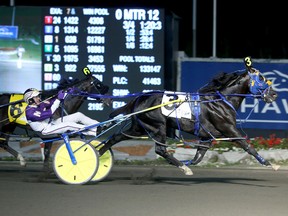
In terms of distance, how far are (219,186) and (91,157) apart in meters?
2.15

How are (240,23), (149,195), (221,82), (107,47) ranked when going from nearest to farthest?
(149,195), (221,82), (107,47), (240,23)

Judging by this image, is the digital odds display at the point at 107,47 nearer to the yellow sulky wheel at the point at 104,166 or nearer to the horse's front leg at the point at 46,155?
the horse's front leg at the point at 46,155

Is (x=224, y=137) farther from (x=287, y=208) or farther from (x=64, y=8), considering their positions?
(x=64, y=8)

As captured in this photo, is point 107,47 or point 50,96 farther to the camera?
point 107,47

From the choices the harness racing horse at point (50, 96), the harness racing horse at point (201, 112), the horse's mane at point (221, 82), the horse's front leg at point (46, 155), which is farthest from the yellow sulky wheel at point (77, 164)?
the horse's mane at point (221, 82)

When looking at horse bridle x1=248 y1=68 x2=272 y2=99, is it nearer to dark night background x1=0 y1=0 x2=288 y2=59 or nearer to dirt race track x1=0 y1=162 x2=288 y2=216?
dirt race track x1=0 y1=162 x2=288 y2=216

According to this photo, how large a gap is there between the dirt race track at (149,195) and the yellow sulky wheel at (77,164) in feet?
0.49

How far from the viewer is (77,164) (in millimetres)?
11062

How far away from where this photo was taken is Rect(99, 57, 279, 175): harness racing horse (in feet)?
37.7

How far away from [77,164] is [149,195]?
4.65 feet

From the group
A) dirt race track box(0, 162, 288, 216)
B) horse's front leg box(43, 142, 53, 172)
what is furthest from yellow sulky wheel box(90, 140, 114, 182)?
horse's front leg box(43, 142, 53, 172)

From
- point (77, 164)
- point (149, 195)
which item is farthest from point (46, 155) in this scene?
point (149, 195)

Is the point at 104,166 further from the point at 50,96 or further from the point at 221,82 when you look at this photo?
Answer: the point at 221,82

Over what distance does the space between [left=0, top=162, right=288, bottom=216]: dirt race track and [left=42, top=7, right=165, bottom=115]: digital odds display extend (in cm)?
396
